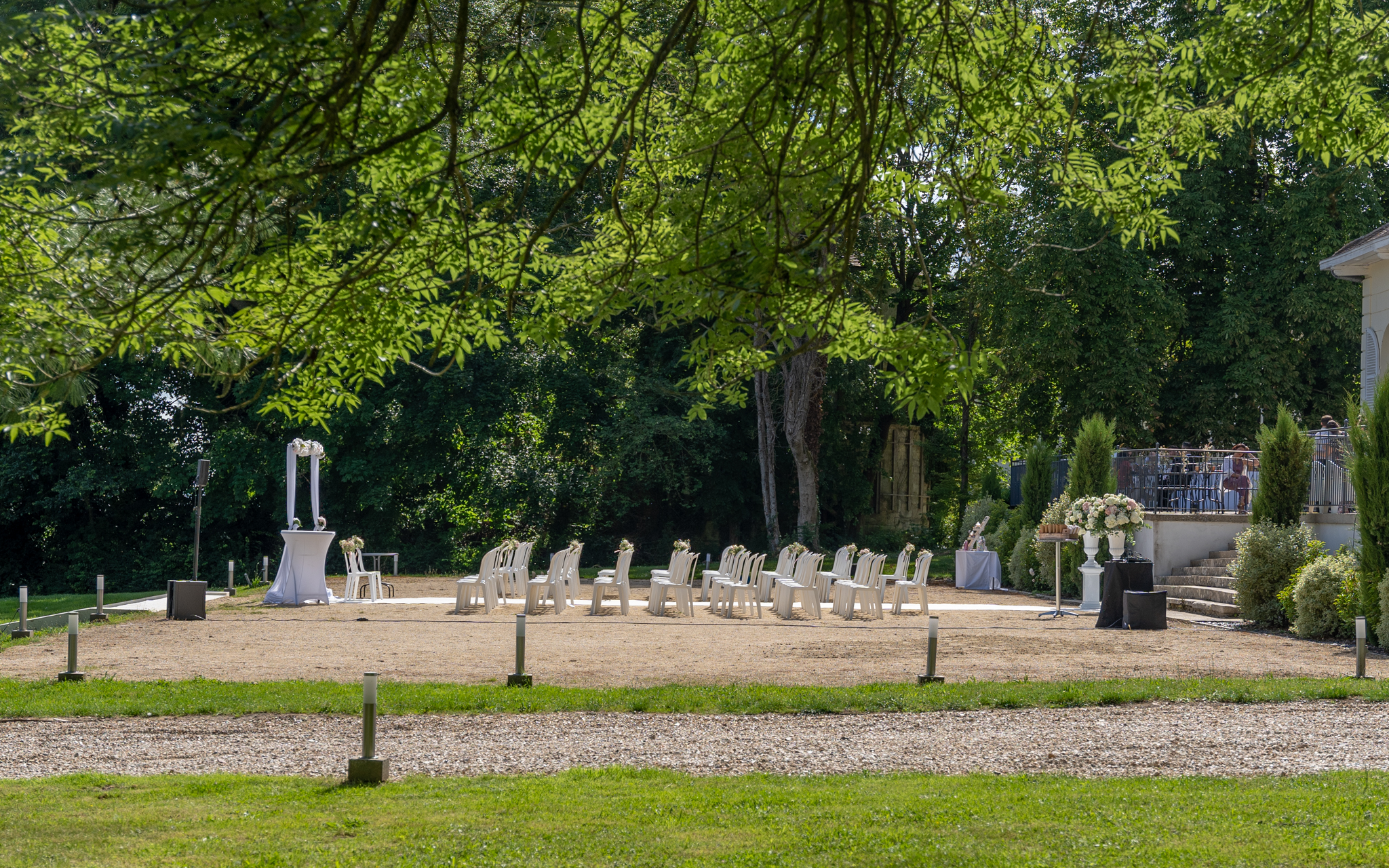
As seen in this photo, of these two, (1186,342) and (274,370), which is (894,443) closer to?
(1186,342)

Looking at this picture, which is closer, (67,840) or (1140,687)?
(67,840)

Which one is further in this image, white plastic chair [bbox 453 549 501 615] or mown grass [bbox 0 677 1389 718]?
white plastic chair [bbox 453 549 501 615]

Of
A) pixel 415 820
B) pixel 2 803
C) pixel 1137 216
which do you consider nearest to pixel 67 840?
pixel 2 803

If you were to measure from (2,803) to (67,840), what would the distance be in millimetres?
1006

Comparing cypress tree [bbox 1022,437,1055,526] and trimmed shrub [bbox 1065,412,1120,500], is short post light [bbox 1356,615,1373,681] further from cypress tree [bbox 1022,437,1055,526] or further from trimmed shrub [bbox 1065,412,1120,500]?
cypress tree [bbox 1022,437,1055,526]

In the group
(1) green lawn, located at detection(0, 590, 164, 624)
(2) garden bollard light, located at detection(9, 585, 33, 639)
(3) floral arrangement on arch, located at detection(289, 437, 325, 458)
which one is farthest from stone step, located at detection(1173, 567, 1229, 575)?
(1) green lawn, located at detection(0, 590, 164, 624)

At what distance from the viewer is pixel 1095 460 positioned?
21875mm

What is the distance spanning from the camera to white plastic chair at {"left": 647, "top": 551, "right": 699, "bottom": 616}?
18.7 meters

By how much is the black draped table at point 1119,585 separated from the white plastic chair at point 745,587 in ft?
16.6

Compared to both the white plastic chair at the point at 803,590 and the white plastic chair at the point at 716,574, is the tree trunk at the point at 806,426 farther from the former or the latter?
the white plastic chair at the point at 803,590

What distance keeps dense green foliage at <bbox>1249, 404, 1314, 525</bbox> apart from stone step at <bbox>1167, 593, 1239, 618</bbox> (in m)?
1.36

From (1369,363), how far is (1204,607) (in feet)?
16.6

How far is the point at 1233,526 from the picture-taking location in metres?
20.9

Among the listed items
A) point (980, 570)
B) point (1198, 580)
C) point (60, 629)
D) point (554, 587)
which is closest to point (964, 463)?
point (980, 570)
